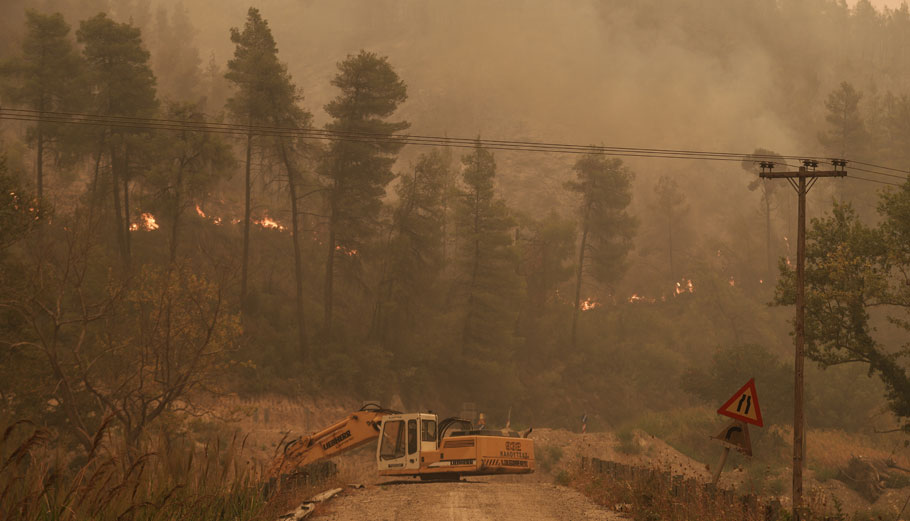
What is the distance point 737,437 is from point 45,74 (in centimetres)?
5091

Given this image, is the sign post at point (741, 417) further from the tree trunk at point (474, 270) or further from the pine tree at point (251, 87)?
the tree trunk at point (474, 270)

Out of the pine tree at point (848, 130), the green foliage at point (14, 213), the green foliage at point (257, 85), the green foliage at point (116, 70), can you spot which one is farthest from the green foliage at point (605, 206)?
the green foliage at point (14, 213)

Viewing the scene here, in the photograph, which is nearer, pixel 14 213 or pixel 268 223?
pixel 14 213

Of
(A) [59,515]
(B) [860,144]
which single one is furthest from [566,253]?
(A) [59,515]

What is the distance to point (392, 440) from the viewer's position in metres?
26.4

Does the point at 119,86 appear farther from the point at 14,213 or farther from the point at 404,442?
the point at 404,442

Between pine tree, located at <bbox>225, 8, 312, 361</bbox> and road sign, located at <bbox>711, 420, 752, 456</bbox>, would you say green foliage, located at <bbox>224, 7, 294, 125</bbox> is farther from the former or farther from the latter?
road sign, located at <bbox>711, 420, 752, 456</bbox>

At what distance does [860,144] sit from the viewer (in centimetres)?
8838

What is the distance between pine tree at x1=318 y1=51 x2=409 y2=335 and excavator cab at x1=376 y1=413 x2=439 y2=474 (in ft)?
104

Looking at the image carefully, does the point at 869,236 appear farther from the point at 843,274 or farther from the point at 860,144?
the point at 860,144

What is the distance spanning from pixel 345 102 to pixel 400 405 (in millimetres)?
24071

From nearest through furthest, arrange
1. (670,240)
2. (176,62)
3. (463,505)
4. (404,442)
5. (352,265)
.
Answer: (463,505) → (404,442) → (352,265) → (176,62) → (670,240)

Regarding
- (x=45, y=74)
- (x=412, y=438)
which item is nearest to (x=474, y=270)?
(x=45, y=74)

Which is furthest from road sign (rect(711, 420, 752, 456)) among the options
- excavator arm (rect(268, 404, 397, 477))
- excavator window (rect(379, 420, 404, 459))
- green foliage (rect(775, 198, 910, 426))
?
green foliage (rect(775, 198, 910, 426))
